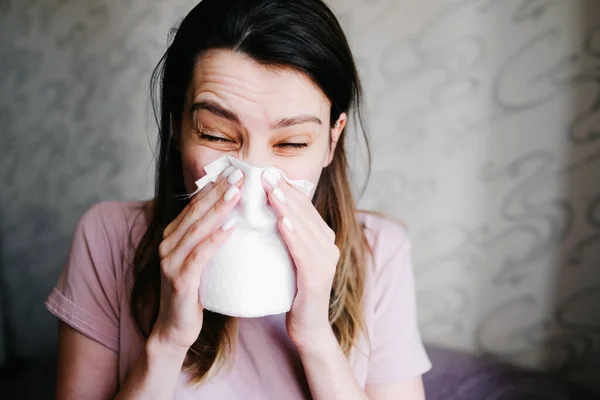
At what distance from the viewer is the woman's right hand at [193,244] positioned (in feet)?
1.84

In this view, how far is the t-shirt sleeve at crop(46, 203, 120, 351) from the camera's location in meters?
0.79

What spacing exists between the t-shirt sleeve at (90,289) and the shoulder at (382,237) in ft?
1.57

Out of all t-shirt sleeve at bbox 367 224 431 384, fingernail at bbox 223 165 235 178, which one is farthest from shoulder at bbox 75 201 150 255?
t-shirt sleeve at bbox 367 224 431 384

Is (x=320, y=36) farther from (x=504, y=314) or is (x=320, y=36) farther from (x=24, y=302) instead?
(x=24, y=302)

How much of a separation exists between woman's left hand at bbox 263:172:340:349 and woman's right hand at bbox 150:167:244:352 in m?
0.05

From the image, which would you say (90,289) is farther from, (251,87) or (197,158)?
(251,87)

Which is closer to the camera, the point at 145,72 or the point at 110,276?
the point at 110,276

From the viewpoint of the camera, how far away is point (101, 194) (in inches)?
57.2

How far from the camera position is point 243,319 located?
0.80 metres

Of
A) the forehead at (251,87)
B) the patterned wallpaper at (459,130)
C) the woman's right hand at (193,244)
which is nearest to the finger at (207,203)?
the woman's right hand at (193,244)

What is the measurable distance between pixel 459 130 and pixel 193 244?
77 cm

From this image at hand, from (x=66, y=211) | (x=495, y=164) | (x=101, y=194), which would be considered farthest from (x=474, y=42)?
(x=66, y=211)

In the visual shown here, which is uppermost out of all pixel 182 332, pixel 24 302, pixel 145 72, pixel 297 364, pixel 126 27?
pixel 126 27

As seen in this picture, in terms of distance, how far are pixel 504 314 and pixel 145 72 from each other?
1.16 meters
